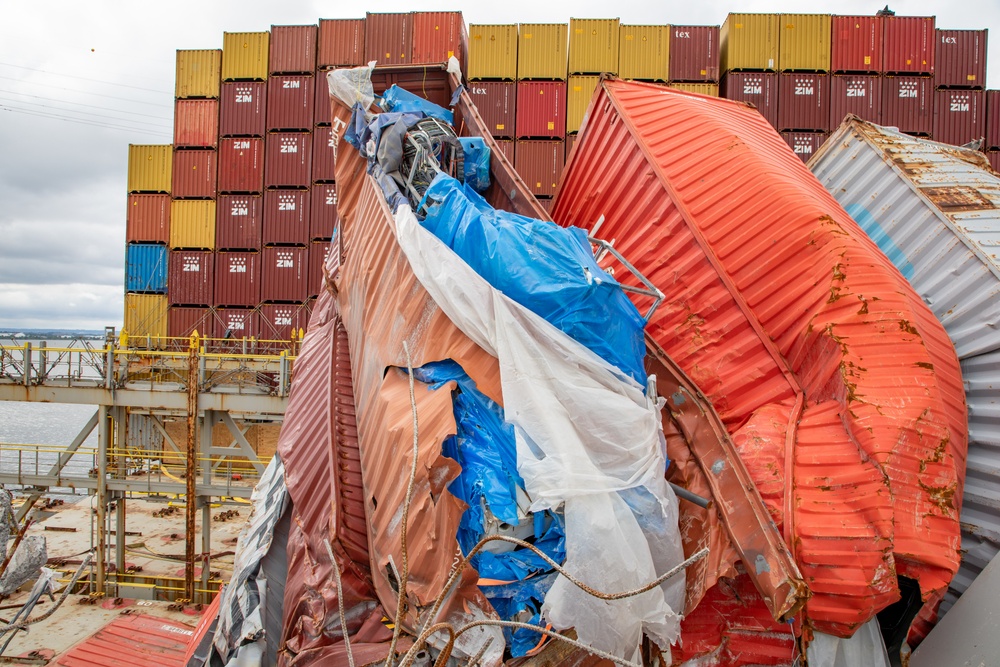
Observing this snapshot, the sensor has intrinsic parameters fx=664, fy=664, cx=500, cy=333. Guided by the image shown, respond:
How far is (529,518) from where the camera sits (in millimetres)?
3471

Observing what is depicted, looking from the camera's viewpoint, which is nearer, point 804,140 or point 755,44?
point 804,140

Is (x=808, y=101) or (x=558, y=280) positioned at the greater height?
(x=808, y=101)

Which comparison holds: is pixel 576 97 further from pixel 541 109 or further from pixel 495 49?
pixel 495 49

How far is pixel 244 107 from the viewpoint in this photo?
2273 cm

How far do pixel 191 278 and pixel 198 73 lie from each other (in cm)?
721

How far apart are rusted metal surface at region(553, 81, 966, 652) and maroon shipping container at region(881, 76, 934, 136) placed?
1762 cm

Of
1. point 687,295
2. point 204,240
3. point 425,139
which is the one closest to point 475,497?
point 687,295

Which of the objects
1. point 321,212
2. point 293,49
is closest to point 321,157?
point 321,212

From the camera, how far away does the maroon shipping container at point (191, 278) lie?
74.7ft

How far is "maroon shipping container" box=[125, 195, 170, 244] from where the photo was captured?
2358cm

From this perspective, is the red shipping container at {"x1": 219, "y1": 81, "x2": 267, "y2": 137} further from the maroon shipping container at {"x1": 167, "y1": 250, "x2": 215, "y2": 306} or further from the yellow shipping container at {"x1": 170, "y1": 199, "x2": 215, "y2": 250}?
the maroon shipping container at {"x1": 167, "y1": 250, "x2": 215, "y2": 306}

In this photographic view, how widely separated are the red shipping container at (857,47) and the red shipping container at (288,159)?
17122 millimetres

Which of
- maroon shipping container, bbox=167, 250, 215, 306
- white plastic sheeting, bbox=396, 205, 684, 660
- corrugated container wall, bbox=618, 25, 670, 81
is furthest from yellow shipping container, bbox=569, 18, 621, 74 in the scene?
white plastic sheeting, bbox=396, 205, 684, 660

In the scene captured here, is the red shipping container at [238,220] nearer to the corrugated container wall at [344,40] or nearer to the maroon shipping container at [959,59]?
the corrugated container wall at [344,40]
